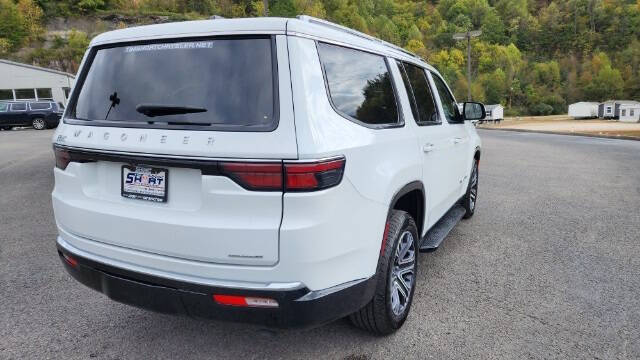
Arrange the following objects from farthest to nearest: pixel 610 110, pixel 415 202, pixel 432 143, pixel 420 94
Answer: pixel 610 110 < pixel 420 94 < pixel 432 143 < pixel 415 202

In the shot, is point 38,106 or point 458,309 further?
point 38,106

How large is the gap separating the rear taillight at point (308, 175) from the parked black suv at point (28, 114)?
2803cm

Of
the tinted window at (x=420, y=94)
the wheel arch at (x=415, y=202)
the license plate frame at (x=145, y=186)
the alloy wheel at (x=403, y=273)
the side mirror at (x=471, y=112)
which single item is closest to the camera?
the license plate frame at (x=145, y=186)

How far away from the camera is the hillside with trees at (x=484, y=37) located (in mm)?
97125

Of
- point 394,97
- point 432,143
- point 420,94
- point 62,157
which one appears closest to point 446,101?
point 420,94

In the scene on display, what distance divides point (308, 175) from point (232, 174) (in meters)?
0.34

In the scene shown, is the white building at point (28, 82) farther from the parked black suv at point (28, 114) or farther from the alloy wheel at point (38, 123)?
the alloy wheel at point (38, 123)

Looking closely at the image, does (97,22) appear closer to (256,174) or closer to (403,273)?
(403,273)

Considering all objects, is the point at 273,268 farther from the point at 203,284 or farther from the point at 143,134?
the point at 143,134

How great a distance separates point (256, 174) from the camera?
76.7 inches

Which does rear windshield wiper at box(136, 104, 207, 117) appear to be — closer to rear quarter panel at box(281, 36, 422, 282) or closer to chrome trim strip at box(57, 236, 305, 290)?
rear quarter panel at box(281, 36, 422, 282)

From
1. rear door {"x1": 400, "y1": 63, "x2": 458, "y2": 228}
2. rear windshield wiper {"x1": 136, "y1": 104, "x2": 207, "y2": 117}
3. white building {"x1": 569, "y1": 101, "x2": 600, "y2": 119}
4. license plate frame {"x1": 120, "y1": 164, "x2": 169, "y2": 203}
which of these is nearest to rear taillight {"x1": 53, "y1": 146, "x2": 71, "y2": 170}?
license plate frame {"x1": 120, "y1": 164, "x2": 169, "y2": 203}

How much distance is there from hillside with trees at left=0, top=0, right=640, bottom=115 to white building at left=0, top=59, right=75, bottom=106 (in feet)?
141

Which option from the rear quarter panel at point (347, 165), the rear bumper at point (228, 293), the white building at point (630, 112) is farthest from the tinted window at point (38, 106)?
the white building at point (630, 112)
